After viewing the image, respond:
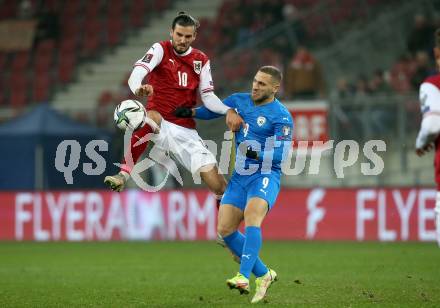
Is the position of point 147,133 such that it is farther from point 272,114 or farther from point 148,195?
point 148,195

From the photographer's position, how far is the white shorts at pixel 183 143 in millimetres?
10602

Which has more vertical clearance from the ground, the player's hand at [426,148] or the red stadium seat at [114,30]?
the red stadium seat at [114,30]

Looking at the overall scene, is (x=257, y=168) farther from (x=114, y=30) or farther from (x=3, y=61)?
(x=3, y=61)

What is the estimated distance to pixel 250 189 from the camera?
31.0 ft

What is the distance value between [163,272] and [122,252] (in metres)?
3.99

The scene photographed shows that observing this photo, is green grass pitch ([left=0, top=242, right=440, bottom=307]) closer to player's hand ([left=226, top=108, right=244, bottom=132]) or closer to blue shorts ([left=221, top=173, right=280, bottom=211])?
blue shorts ([left=221, top=173, right=280, bottom=211])

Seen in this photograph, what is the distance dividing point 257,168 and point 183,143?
1392 millimetres

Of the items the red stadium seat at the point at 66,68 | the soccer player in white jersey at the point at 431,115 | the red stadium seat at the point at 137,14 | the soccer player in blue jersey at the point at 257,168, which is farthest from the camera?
the red stadium seat at the point at 137,14

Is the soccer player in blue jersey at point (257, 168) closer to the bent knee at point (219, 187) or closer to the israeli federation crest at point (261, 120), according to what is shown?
the israeli federation crest at point (261, 120)

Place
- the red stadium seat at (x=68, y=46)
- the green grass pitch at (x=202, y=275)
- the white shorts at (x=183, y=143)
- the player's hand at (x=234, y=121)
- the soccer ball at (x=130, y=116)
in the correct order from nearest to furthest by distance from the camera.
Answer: the green grass pitch at (x=202, y=275) → the player's hand at (x=234, y=121) → the soccer ball at (x=130, y=116) → the white shorts at (x=183, y=143) → the red stadium seat at (x=68, y=46)

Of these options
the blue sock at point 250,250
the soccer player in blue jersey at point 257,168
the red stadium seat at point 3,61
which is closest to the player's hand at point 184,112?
the soccer player in blue jersey at point 257,168

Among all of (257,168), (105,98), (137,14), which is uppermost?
(137,14)

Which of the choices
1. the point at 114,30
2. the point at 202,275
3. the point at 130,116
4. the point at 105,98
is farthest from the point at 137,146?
the point at 114,30

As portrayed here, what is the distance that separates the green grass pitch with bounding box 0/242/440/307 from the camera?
9438mm
